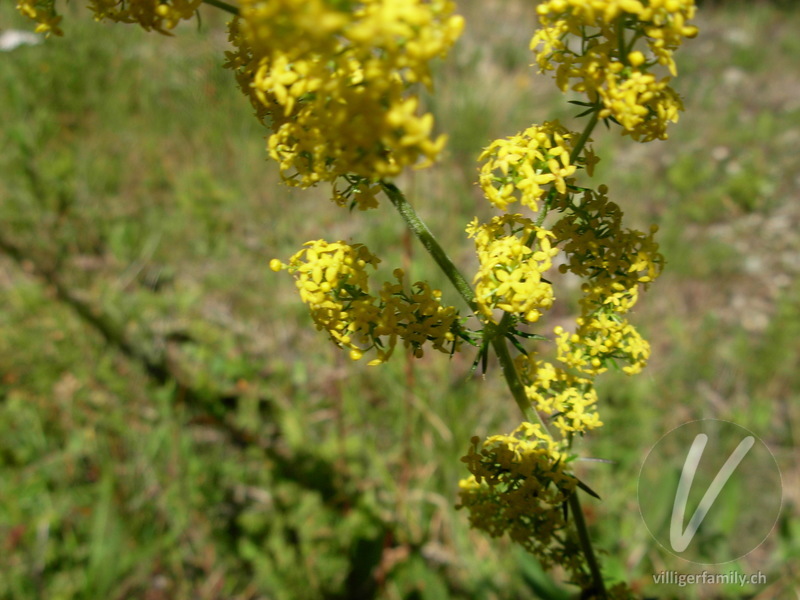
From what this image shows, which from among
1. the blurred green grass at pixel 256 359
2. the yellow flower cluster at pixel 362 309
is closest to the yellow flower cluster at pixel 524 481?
the yellow flower cluster at pixel 362 309

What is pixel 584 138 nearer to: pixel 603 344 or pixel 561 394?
pixel 603 344

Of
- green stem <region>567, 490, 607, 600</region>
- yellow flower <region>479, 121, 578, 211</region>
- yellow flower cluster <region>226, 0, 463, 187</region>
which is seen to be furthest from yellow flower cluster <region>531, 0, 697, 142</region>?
green stem <region>567, 490, 607, 600</region>

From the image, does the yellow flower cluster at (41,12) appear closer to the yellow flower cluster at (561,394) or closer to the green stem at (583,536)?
the yellow flower cluster at (561,394)

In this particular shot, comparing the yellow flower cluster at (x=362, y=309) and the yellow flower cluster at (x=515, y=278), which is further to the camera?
the yellow flower cluster at (x=362, y=309)

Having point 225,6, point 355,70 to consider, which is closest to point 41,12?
point 225,6

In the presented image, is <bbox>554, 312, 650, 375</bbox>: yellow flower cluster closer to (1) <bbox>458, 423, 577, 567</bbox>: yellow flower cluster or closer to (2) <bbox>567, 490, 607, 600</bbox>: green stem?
(1) <bbox>458, 423, 577, 567</bbox>: yellow flower cluster

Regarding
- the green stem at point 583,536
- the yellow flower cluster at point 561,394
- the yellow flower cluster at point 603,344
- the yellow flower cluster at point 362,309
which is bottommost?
the green stem at point 583,536
